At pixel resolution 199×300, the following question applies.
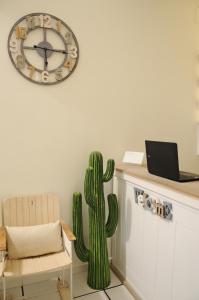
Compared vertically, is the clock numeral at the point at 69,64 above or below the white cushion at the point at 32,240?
above

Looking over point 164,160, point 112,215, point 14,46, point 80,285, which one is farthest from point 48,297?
point 14,46

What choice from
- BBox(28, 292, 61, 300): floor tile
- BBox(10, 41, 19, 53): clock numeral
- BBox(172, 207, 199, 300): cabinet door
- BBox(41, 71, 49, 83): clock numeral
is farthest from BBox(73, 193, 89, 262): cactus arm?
BBox(10, 41, 19, 53): clock numeral

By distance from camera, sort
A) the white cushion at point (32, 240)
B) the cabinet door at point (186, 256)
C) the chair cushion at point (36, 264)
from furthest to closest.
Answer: the white cushion at point (32, 240), the chair cushion at point (36, 264), the cabinet door at point (186, 256)

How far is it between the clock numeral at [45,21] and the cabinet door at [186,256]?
1.74 m

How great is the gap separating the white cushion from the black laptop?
3.08 feet

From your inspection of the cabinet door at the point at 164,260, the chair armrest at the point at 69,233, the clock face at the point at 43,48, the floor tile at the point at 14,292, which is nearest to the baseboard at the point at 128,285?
the cabinet door at the point at 164,260

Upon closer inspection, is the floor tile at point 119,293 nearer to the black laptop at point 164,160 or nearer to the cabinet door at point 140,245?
the cabinet door at point 140,245

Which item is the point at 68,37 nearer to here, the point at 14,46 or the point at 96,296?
the point at 14,46

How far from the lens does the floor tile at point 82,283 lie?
2.04 meters

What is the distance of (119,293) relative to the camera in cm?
201

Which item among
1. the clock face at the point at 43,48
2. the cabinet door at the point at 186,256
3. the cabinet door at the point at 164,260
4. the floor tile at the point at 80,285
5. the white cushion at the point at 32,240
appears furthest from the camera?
the floor tile at the point at 80,285

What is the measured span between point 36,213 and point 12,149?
57 centimetres

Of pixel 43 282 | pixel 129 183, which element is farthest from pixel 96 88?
pixel 43 282

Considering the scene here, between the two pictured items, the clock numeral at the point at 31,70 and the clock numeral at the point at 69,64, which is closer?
the clock numeral at the point at 31,70
